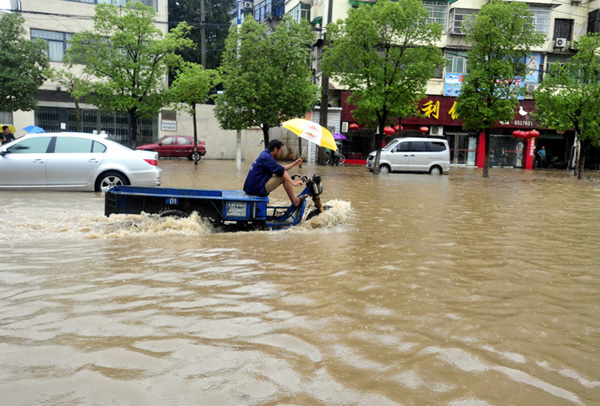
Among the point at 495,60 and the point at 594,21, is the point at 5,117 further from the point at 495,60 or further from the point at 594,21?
the point at 594,21

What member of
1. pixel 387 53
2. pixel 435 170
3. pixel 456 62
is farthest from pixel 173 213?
pixel 456 62

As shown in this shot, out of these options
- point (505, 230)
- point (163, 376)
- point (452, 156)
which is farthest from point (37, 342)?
point (452, 156)

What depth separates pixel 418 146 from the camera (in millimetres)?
26812

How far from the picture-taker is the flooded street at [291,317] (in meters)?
3.10

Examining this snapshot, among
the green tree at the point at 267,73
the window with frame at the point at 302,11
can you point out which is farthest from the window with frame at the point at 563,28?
the green tree at the point at 267,73

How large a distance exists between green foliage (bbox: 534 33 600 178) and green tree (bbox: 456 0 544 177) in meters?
1.49

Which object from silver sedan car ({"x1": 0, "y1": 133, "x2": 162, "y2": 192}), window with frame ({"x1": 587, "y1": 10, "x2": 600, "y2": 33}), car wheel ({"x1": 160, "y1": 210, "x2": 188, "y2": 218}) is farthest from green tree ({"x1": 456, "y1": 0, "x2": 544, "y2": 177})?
car wheel ({"x1": 160, "y1": 210, "x2": 188, "y2": 218})

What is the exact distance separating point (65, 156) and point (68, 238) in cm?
524

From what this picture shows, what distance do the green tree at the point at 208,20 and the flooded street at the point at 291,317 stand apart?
129ft

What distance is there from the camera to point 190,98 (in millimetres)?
25906

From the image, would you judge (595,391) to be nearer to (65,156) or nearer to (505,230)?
(505,230)

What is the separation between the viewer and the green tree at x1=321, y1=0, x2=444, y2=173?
24.4 m

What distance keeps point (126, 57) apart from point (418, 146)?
1400 centimetres

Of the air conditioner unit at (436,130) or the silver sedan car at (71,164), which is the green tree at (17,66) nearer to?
the silver sedan car at (71,164)
